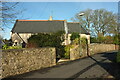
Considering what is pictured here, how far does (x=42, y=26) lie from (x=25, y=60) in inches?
1088

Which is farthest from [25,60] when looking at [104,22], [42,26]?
[104,22]

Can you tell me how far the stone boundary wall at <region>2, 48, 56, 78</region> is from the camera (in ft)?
20.6

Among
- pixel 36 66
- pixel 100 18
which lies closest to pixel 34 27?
pixel 100 18

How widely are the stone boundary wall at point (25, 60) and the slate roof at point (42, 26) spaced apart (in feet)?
74.8

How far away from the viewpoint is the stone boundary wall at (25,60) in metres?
6.29

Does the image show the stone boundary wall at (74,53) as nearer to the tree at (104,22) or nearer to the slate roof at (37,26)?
the slate roof at (37,26)

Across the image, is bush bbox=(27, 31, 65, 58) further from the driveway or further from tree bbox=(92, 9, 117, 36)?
tree bbox=(92, 9, 117, 36)

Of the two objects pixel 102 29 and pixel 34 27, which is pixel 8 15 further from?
pixel 102 29

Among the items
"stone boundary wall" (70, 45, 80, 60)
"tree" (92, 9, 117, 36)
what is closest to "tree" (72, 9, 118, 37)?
"tree" (92, 9, 117, 36)

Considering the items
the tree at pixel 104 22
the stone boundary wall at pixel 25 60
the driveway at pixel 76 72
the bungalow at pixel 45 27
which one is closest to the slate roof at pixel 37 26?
the bungalow at pixel 45 27

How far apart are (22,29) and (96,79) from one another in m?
30.0

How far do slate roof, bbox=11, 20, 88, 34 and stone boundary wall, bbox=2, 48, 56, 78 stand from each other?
2280cm

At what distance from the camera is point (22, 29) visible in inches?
1299

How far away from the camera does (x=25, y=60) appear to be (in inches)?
301
